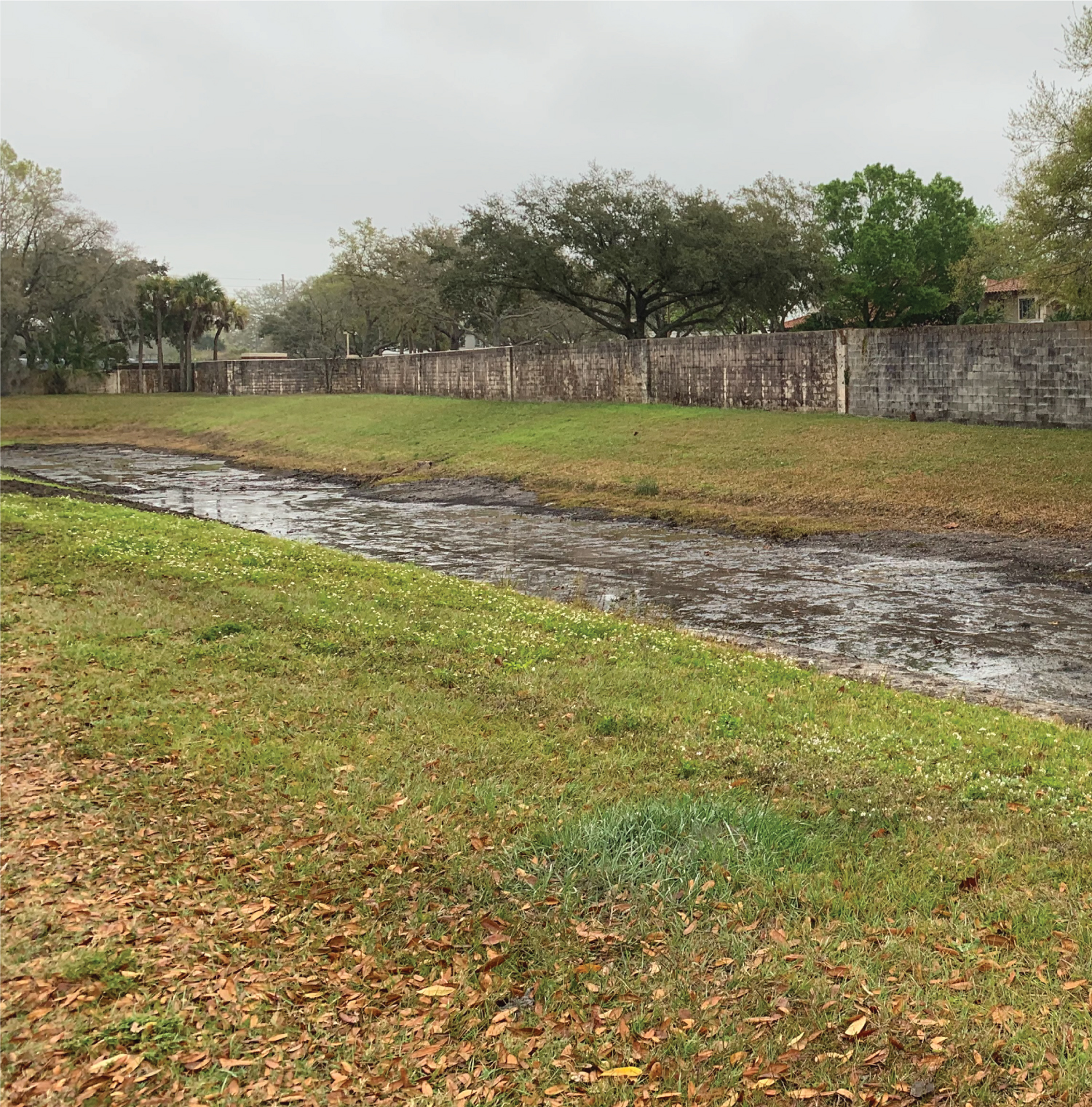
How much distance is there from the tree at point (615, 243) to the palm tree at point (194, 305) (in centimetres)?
2870

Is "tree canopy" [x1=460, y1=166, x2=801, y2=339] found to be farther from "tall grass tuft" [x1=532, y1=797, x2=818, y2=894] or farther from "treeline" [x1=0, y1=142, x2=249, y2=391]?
"tall grass tuft" [x1=532, y1=797, x2=818, y2=894]

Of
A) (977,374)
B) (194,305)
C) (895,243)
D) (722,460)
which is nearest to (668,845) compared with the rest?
(722,460)

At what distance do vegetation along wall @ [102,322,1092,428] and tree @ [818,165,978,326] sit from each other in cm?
2571

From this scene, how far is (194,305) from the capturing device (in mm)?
66312

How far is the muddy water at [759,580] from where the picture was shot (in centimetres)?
1107

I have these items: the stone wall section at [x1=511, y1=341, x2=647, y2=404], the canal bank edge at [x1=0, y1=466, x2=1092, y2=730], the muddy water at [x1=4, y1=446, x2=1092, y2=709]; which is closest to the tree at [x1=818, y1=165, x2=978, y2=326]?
the stone wall section at [x1=511, y1=341, x2=647, y2=404]

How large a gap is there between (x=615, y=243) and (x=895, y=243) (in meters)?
25.9

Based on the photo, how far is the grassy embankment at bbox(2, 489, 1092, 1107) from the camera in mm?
3861

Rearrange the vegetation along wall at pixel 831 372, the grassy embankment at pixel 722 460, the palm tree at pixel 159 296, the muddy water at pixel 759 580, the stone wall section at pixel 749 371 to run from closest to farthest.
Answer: the muddy water at pixel 759 580
the grassy embankment at pixel 722 460
the vegetation along wall at pixel 831 372
the stone wall section at pixel 749 371
the palm tree at pixel 159 296

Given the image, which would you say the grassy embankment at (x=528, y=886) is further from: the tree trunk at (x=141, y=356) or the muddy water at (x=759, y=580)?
the tree trunk at (x=141, y=356)

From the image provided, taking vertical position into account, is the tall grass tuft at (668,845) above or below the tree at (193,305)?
below

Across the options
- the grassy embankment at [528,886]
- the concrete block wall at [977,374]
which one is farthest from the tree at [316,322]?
the grassy embankment at [528,886]

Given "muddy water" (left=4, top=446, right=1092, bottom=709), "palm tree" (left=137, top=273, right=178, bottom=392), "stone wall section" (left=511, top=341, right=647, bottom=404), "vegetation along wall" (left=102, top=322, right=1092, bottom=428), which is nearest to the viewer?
"muddy water" (left=4, top=446, right=1092, bottom=709)

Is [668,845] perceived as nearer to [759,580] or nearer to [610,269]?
[759,580]
